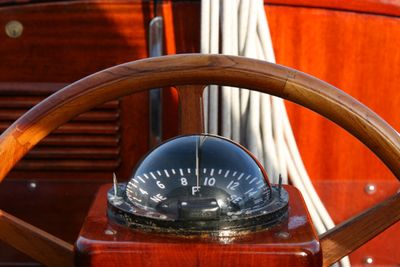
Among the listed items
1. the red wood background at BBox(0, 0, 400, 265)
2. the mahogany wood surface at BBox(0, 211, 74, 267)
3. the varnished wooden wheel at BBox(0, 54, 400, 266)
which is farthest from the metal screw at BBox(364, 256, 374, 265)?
the mahogany wood surface at BBox(0, 211, 74, 267)

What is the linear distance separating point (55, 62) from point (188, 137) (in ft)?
3.11

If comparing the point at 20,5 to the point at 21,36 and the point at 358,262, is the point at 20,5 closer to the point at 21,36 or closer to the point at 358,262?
the point at 21,36

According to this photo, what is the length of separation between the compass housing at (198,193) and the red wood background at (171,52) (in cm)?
90

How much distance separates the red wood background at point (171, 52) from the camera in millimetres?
1890

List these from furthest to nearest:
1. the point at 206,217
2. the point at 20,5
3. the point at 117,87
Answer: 1. the point at 20,5
2. the point at 117,87
3. the point at 206,217

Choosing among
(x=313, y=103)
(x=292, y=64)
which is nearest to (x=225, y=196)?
(x=313, y=103)

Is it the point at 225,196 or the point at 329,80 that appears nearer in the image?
the point at 225,196

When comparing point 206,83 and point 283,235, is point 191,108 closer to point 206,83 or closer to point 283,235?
point 206,83

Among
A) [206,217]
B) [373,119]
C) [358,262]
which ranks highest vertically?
[373,119]

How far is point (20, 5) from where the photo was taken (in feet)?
6.22

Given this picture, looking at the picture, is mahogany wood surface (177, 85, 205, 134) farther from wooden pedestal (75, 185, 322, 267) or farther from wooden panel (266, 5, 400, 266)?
wooden panel (266, 5, 400, 266)

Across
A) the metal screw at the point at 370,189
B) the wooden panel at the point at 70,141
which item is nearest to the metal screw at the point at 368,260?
the metal screw at the point at 370,189

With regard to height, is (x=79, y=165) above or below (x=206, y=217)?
below

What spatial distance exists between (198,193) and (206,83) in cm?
16
